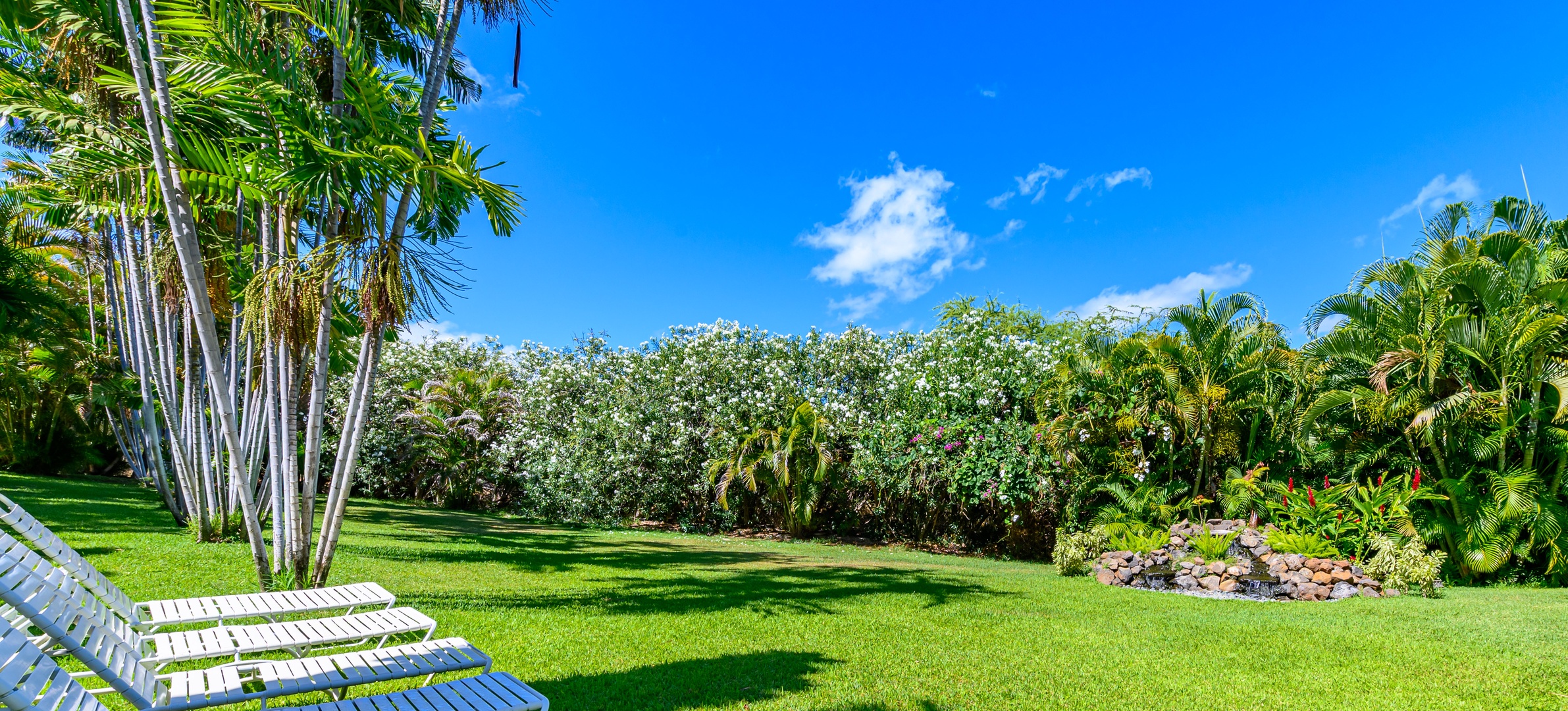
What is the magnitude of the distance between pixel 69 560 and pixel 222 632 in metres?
0.72

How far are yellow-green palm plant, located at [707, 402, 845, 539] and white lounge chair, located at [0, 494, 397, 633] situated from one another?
31.7ft

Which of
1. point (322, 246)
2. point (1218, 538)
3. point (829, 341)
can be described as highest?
point (829, 341)

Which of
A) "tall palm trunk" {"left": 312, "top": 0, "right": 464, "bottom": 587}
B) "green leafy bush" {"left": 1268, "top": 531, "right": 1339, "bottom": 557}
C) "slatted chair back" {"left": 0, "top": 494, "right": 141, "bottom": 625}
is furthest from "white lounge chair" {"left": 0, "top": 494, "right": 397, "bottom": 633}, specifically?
"green leafy bush" {"left": 1268, "top": 531, "right": 1339, "bottom": 557}

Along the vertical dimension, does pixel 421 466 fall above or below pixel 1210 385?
below

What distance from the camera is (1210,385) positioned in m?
10.6

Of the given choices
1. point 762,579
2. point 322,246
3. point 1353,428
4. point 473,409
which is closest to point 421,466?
point 473,409

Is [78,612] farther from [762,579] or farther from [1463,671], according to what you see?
[1463,671]

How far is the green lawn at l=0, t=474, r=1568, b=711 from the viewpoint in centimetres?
440

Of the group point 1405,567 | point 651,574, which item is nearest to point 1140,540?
point 1405,567

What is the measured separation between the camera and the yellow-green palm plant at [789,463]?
14.0 m

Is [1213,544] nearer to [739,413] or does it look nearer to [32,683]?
[739,413]

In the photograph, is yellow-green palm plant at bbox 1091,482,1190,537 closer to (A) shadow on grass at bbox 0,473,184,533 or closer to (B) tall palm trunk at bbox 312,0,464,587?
(B) tall palm trunk at bbox 312,0,464,587

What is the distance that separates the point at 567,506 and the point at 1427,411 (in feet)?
47.6

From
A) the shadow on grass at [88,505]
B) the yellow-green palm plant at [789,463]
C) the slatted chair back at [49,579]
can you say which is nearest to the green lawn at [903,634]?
the shadow on grass at [88,505]
